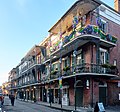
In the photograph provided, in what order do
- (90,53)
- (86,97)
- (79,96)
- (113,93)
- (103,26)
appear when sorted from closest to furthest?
1. (90,53)
2. (86,97)
3. (79,96)
4. (103,26)
5. (113,93)

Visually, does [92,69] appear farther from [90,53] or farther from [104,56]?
[104,56]

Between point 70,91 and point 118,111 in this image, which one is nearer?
point 118,111

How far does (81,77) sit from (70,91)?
4.32 m

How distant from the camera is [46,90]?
4016cm

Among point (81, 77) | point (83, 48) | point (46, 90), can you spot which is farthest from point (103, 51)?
point (46, 90)

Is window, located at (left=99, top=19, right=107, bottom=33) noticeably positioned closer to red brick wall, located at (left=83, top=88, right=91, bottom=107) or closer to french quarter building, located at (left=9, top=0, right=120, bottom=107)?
french quarter building, located at (left=9, top=0, right=120, bottom=107)

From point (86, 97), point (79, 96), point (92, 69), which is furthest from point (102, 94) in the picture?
point (92, 69)

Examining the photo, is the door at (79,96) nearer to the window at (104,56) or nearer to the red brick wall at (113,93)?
the red brick wall at (113,93)

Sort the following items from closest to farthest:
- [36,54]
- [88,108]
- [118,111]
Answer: [118,111]
[88,108]
[36,54]

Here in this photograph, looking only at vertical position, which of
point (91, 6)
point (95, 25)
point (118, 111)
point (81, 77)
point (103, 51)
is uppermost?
point (91, 6)

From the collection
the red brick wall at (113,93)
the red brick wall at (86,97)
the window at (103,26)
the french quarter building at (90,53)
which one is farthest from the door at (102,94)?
the window at (103,26)

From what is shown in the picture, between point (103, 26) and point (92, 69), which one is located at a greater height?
point (103, 26)

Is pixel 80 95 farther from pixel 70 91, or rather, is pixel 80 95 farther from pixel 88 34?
pixel 88 34

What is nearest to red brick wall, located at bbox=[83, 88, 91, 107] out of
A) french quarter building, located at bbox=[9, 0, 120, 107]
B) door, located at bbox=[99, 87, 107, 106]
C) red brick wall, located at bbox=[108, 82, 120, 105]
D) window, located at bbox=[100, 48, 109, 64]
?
french quarter building, located at bbox=[9, 0, 120, 107]
